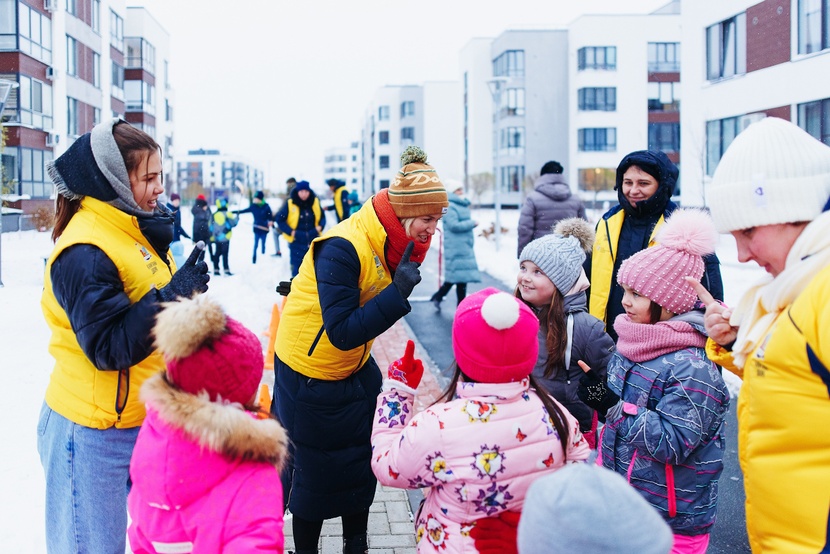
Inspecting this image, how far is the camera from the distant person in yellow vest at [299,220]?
1416 centimetres

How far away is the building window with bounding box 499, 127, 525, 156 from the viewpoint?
65.9 metres

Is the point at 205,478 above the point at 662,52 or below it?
below

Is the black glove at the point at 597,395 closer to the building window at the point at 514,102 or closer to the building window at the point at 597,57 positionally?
the building window at the point at 597,57

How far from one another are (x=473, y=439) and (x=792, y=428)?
917 millimetres

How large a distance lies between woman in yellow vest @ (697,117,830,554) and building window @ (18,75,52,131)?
38703mm

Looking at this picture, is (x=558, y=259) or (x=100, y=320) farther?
(x=558, y=259)

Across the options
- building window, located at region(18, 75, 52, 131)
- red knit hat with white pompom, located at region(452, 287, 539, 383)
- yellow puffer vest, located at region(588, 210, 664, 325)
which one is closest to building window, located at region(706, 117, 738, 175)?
yellow puffer vest, located at region(588, 210, 664, 325)

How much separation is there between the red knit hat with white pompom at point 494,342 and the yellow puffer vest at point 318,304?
33.9 inches

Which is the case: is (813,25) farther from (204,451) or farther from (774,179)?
(204,451)

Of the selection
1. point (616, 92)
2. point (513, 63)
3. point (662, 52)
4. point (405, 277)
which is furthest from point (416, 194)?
point (513, 63)

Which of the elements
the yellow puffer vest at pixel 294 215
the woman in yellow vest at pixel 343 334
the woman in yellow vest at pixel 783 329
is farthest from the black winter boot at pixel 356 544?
the yellow puffer vest at pixel 294 215

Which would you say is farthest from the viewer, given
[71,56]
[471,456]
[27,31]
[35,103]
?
[71,56]

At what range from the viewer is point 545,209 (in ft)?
33.1

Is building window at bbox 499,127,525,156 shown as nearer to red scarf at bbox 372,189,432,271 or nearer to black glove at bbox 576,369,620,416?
red scarf at bbox 372,189,432,271
